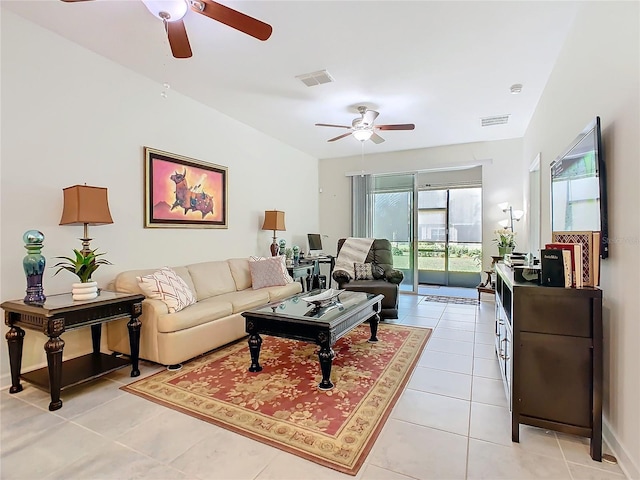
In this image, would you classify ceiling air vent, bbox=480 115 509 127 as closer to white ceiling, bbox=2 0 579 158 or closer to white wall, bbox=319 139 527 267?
white ceiling, bbox=2 0 579 158

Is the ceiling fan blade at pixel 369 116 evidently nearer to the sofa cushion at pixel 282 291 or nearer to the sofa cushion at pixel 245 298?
the sofa cushion at pixel 282 291

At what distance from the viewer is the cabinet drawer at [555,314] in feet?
6.06

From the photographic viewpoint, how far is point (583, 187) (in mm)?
2207

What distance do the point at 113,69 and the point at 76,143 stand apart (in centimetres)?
87

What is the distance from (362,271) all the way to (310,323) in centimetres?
257

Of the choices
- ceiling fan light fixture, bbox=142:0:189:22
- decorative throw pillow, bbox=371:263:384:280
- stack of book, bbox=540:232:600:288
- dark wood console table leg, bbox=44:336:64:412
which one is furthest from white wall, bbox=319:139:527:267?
dark wood console table leg, bbox=44:336:64:412

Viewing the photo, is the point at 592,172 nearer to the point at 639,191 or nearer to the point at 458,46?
the point at 639,191

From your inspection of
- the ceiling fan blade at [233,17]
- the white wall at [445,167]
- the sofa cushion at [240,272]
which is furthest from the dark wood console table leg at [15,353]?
the white wall at [445,167]

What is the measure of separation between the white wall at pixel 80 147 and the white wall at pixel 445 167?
9.79ft

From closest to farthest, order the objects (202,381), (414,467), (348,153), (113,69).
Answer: (414,467)
(202,381)
(113,69)
(348,153)

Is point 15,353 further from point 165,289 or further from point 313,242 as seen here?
point 313,242

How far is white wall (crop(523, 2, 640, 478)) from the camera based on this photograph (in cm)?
164

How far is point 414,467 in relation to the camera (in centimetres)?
174

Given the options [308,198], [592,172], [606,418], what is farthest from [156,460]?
[308,198]
